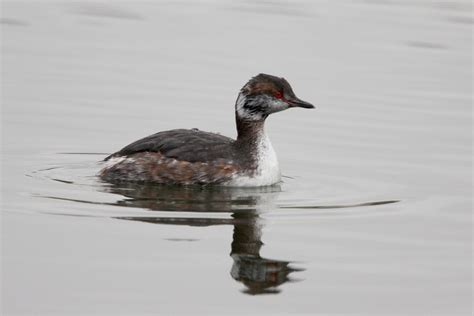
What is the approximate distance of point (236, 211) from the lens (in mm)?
11164

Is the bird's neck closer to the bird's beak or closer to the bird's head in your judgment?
the bird's head

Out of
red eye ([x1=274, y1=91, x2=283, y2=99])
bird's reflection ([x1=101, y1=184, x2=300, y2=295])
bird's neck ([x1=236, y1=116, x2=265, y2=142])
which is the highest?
red eye ([x1=274, y1=91, x2=283, y2=99])

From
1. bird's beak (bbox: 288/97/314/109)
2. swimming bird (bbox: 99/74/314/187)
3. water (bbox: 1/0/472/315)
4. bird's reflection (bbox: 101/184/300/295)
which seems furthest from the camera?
bird's beak (bbox: 288/97/314/109)

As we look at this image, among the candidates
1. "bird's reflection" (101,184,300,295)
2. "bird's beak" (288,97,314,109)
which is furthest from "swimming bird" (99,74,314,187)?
"bird's reflection" (101,184,300,295)

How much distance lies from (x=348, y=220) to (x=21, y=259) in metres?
3.15

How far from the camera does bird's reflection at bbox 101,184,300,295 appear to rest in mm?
9250

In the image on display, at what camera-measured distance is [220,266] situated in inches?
368

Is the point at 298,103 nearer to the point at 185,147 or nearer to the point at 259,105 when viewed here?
the point at 259,105

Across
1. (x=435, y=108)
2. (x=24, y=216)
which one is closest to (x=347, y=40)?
(x=435, y=108)

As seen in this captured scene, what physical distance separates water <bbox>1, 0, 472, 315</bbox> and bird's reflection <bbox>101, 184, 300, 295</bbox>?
3 cm

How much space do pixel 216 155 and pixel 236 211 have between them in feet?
4.45

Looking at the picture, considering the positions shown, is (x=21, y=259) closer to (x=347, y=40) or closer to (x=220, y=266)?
(x=220, y=266)

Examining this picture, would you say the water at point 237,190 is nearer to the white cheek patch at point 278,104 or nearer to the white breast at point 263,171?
the white breast at point 263,171

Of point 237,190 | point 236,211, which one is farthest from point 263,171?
point 236,211
